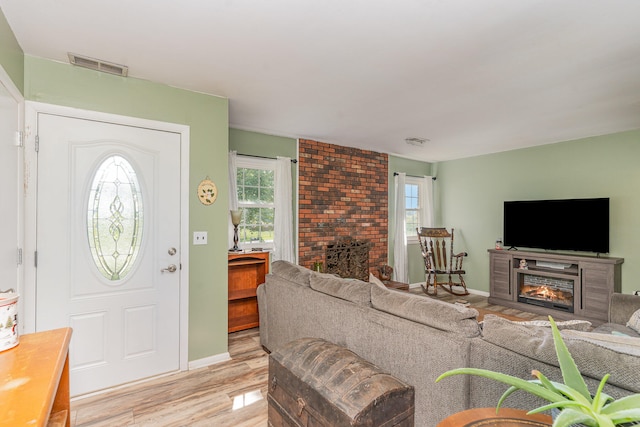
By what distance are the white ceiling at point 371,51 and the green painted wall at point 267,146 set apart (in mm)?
557

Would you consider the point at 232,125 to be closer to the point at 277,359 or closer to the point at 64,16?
the point at 64,16

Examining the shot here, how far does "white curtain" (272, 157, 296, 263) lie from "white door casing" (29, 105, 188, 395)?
163cm

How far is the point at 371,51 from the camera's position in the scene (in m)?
2.13

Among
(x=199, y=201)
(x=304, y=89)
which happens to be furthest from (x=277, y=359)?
(x=304, y=89)

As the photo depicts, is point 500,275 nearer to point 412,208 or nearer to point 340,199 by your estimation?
point 412,208

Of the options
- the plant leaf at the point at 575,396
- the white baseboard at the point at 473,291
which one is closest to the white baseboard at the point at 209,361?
the plant leaf at the point at 575,396

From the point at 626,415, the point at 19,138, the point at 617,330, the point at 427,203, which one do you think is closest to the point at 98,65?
the point at 19,138

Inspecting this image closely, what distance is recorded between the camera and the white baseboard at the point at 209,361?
2.76 metres

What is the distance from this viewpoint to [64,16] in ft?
5.84

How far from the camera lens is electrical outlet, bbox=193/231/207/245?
2.80 meters

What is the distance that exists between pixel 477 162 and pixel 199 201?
16.0 ft

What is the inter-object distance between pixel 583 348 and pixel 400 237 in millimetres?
4449

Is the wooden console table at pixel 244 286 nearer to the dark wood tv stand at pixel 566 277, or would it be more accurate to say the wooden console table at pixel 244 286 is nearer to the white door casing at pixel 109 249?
the white door casing at pixel 109 249

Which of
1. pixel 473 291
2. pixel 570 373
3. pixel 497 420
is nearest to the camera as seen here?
pixel 570 373
